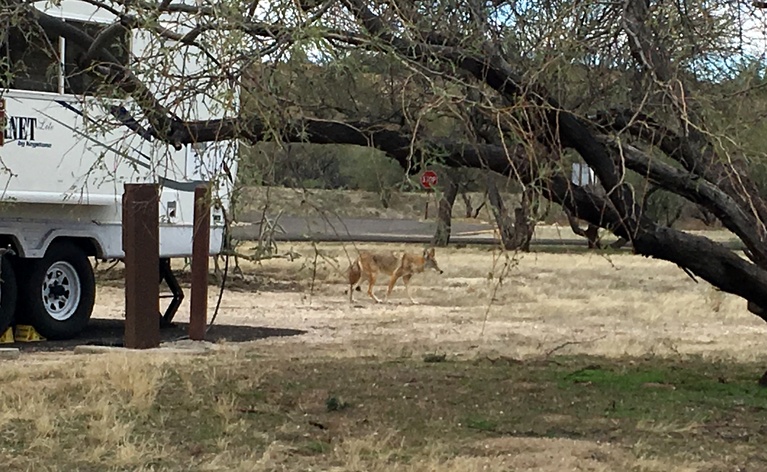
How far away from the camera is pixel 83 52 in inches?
352

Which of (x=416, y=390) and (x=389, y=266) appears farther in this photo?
(x=389, y=266)

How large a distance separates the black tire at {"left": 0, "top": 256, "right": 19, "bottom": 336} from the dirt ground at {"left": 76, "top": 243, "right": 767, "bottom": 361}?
7.77ft

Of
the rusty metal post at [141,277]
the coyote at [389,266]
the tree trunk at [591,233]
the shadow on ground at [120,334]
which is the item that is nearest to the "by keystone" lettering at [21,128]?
the rusty metal post at [141,277]

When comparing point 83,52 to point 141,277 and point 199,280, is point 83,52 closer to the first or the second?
point 141,277

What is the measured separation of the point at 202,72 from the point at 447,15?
5.12 ft

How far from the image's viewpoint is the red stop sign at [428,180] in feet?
21.6

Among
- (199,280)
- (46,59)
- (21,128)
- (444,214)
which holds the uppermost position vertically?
(46,59)

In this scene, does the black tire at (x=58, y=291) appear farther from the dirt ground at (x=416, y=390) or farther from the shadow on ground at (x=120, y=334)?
the dirt ground at (x=416, y=390)

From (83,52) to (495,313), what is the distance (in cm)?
Result: 961

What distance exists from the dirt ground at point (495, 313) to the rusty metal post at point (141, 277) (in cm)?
118

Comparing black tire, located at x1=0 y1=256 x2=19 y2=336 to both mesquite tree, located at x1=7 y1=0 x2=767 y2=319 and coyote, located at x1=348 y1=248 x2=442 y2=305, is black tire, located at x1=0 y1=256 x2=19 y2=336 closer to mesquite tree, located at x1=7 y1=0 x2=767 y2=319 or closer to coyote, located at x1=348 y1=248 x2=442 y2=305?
mesquite tree, located at x1=7 y1=0 x2=767 y2=319

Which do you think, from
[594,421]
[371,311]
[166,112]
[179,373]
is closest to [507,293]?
[371,311]

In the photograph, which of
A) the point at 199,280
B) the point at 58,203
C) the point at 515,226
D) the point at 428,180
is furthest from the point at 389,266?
the point at 428,180

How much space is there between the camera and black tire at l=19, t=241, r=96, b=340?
1305 centimetres
